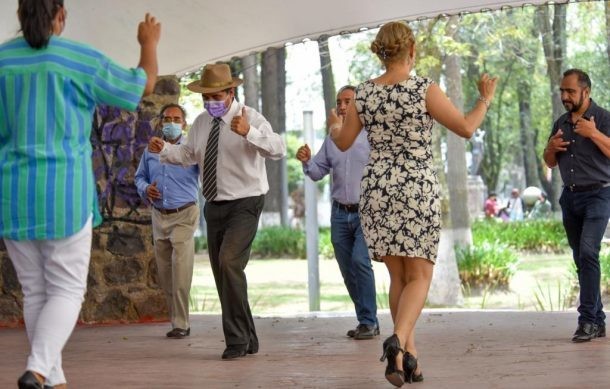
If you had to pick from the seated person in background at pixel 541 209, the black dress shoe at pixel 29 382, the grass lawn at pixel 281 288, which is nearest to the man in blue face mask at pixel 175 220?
the black dress shoe at pixel 29 382

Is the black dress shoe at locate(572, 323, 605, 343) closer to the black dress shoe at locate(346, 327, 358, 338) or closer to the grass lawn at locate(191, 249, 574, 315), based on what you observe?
the black dress shoe at locate(346, 327, 358, 338)

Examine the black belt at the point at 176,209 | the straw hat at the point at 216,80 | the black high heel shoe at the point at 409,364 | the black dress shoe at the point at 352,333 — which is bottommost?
the black dress shoe at the point at 352,333

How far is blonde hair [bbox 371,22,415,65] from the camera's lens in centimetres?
725

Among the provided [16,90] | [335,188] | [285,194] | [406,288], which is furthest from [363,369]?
[285,194]

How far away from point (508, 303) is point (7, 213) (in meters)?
15.8

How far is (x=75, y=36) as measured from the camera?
12.0m

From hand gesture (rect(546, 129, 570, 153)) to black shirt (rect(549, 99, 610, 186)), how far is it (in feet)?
0.17

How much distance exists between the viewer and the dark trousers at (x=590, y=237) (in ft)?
31.8

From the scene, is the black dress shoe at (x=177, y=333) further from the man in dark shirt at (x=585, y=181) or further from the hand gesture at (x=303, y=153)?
the man in dark shirt at (x=585, y=181)

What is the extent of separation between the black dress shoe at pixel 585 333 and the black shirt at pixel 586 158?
1.04m

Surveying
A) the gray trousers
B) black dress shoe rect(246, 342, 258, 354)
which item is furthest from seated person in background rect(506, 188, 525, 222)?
black dress shoe rect(246, 342, 258, 354)

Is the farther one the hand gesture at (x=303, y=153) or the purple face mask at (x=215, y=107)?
the hand gesture at (x=303, y=153)

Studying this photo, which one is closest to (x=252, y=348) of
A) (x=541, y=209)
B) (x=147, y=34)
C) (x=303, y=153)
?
(x=303, y=153)

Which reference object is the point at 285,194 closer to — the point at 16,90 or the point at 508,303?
the point at 508,303
